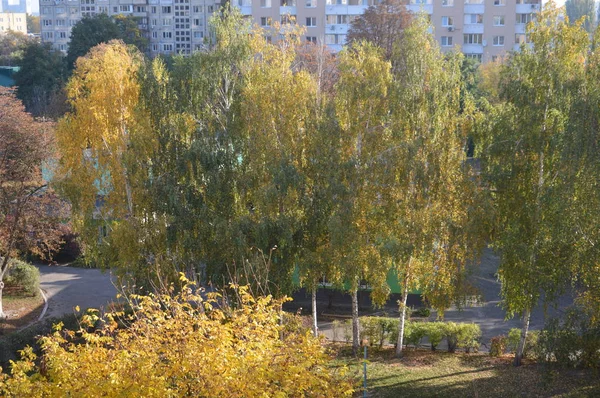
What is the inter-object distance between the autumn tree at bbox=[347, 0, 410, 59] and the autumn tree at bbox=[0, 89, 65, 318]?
28023 millimetres

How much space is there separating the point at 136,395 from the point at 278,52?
1268cm

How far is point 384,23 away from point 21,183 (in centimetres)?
3192

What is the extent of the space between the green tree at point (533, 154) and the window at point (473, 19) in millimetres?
49635

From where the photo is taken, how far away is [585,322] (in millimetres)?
14383

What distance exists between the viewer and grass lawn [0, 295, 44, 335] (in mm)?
23080

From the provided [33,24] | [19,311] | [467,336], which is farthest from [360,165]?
[33,24]

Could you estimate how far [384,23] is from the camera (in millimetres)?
48031

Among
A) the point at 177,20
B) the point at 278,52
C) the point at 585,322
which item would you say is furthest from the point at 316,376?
the point at 177,20

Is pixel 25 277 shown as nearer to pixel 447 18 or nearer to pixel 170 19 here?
pixel 447 18

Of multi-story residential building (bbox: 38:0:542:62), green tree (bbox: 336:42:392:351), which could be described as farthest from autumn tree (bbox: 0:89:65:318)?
multi-story residential building (bbox: 38:0:542:62)

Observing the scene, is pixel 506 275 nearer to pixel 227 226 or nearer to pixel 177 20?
pixel 227 226

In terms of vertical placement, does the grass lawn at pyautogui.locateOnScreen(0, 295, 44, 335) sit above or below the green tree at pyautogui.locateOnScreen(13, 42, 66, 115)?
below

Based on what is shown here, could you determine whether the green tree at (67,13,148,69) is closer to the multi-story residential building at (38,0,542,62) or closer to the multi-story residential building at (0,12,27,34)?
the multi-story residential building at (38,0,542,62)

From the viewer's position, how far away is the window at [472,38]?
6344 centimetres
